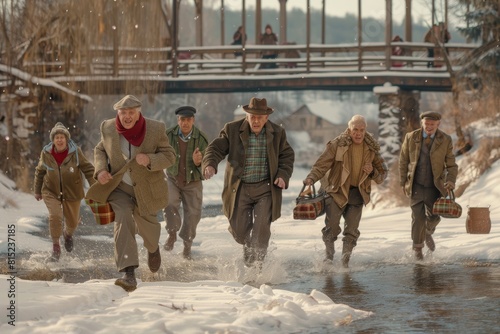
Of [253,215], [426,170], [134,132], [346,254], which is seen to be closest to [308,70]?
[426,170]

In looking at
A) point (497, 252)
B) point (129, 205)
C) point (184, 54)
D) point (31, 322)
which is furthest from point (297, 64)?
point (31, 322)

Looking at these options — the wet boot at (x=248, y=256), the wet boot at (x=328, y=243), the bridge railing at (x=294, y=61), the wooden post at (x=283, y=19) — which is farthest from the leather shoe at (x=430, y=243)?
the wooden post at (x=283, y=19)

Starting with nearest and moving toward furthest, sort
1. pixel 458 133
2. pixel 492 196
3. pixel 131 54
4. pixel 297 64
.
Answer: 1. pixel 492 196
2. pixel 458 133
3. pixel 131 54
4. pixel 297 64

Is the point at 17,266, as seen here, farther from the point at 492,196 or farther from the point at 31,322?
the point at 492,196

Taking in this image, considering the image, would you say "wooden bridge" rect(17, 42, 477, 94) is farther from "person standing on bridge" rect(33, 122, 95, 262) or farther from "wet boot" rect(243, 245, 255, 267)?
"wet boot" rect(243, 245, 255, 267)

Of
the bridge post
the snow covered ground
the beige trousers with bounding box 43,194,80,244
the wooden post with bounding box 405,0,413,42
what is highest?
the wooden post with bounding box 405,0,413,42

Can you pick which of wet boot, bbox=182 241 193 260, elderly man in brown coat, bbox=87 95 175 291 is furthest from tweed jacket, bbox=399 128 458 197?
elderly man in brown coat, bbox=87 95 175 291

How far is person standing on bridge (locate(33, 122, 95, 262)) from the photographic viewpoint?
45.6ft

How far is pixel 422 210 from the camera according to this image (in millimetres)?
13594

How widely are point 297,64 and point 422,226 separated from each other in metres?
24.4

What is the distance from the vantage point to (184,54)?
3869 centimetres

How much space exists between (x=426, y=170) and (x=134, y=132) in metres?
4.07

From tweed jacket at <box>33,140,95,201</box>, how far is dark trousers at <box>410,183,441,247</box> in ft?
11.3

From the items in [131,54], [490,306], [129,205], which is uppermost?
[131,54]
